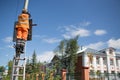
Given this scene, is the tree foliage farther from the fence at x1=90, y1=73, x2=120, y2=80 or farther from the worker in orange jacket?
the worker in orange jacket

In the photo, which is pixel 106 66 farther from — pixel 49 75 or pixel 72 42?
pixel 49 75

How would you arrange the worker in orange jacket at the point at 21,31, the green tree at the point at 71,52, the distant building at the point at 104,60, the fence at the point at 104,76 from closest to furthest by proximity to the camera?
the worker in orange jacket at the point at 21,31
the fence at the point at 104,76
the green tree at the point at 71,52
the distant building at the point at 104,60

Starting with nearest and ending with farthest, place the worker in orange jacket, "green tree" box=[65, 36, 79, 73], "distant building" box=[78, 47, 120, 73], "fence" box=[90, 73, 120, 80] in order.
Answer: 1. the worker in orange jacket
2. "fence" box=[90, 73, 120, 80]
3. "green tree" box=[65, 36, 79, 73]
4. "distant building" box=[78, 47, 120, 73]

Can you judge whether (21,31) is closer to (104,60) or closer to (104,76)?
(104,76)

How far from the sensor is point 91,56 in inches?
1304

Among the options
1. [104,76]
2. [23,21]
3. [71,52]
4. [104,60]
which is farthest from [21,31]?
[104,60]

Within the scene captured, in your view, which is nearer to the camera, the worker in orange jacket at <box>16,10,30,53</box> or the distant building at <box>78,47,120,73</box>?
the worker in orange jacket at <box>16,10,30,53</box>

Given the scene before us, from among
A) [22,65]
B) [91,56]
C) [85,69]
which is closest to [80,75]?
[85,69]

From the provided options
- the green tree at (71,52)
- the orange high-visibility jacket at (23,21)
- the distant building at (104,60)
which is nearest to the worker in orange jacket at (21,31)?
the orange high-visibility jacket at (23,21)

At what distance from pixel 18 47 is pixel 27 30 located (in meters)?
0.74

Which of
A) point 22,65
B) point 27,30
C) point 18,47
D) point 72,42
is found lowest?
point 22,65

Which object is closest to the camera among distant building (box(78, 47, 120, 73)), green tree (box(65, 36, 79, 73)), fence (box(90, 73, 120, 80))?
fence (box(90, 73, 120, 80))

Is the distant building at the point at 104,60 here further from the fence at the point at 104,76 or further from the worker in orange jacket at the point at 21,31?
the worker in orange jacket at the point at 21,31

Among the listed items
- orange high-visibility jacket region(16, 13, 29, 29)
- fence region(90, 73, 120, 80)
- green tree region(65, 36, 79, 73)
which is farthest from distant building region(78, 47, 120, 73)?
orange high-visibility jacket region(16, 13, 29, 29)
